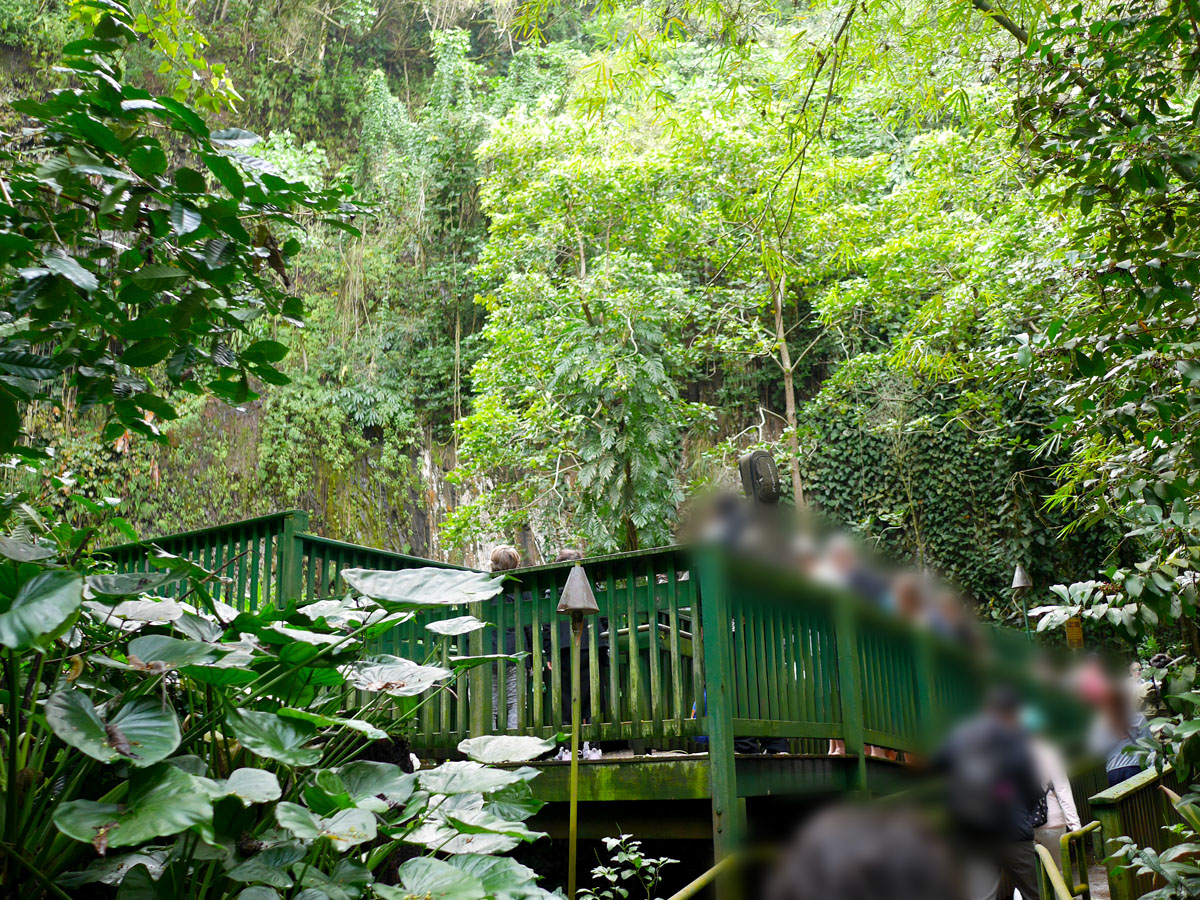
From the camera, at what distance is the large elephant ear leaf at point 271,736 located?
146 centimetres

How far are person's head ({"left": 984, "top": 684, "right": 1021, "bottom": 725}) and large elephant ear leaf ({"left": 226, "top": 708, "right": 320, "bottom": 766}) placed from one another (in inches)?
57.1

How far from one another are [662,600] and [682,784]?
0.80 metres

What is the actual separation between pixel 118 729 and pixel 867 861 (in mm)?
1536

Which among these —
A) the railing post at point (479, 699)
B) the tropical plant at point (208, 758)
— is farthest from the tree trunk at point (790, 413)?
the railing post at point (479, 699)

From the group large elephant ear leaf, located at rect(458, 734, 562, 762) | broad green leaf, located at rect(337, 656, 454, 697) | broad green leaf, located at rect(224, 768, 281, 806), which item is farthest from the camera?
large elephant ear leaf, located at rect(458, 734, 562, 762)

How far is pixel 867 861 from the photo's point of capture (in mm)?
188

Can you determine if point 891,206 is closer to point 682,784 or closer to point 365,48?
point 682,784

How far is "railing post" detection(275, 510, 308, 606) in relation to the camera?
433 centimetres

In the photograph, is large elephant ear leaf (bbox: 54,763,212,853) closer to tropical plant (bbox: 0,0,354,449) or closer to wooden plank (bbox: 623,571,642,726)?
tropical plant (bbox: 0,0,354,449)

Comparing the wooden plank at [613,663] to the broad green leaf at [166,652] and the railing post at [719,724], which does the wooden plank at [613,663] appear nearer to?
the railing post at [719,724]

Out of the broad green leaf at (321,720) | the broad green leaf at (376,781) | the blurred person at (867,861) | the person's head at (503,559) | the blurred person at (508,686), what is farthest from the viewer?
the person's head at (503,559)

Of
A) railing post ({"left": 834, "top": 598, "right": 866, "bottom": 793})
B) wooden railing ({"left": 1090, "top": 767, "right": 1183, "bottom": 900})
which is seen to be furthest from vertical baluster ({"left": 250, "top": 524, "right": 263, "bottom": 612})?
railing post ({"left": 834, "top": 598, "right": 866, "bottom": 793})

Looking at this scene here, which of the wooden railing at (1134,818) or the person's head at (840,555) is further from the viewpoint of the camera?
the wooden railing at (1134,818)

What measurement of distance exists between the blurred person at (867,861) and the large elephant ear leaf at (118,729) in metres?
1.39
